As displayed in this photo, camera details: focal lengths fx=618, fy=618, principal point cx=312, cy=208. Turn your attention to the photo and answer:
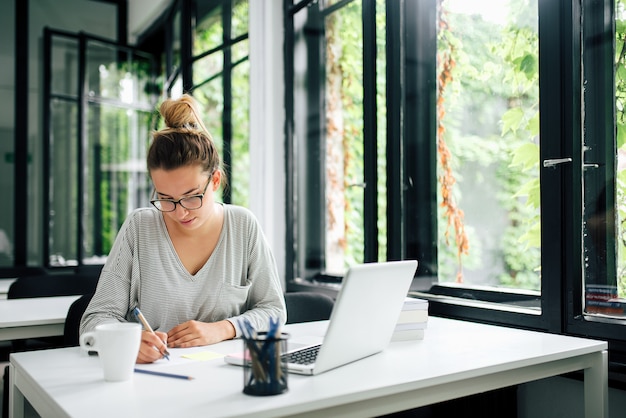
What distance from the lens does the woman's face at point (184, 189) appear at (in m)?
1.81

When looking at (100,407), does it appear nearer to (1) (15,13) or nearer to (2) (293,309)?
(2) (293,309)

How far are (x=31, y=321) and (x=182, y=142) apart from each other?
0.90 meters

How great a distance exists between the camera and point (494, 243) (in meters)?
2.44

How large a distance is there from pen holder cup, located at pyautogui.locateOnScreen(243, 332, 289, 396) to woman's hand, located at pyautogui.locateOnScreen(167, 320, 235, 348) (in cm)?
48

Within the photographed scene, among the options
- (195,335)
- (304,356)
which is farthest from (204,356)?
(304,356)

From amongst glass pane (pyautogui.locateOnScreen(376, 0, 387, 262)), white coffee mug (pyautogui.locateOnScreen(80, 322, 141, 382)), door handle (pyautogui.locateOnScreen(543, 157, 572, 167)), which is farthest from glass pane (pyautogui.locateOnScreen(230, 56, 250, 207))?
white coffee mug (pyautogui.locateOnScreen(80, 322, 141, 382))

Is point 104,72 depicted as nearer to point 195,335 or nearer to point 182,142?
point 182,142

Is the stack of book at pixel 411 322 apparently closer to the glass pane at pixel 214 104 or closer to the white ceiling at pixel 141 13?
the glass pane at pixel 214 104

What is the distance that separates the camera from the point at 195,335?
1659mm

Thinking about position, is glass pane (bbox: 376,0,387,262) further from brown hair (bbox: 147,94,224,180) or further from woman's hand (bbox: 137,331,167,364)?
woman's hand (bbox: 137,331,167,364)

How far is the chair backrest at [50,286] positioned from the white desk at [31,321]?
1.25 ft

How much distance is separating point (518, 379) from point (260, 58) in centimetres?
269

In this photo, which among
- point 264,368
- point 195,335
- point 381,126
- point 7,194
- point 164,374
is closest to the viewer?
point 264,368

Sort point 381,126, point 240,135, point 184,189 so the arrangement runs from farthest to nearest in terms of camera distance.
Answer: point 240,135
point 381,126
point 184,189
